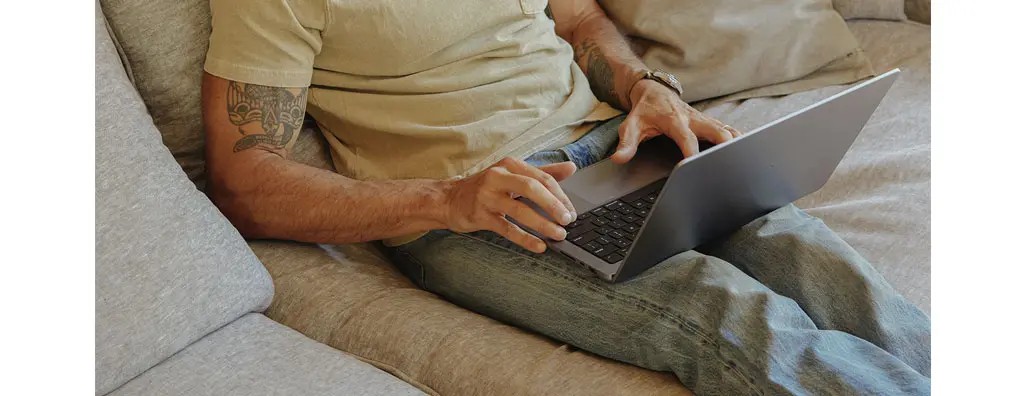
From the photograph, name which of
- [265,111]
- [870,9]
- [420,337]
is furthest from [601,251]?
[870,9]

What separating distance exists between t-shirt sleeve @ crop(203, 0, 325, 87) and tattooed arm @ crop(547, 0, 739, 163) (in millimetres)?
452

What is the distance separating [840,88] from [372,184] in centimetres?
93

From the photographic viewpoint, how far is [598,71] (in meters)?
1.70

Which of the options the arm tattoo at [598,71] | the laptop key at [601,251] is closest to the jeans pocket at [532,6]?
the arm tattoo at [598,71]

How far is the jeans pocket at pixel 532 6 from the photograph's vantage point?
153 cm

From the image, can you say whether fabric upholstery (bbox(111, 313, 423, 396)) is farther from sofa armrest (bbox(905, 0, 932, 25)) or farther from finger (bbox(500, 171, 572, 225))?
sofa armrest (bbox(905, 0, 932, 25))

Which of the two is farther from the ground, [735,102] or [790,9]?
[790,9]

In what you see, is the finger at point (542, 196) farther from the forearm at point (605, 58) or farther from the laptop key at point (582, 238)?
the forearm at point (605, 58)

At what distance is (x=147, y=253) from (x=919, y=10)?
1549 mm

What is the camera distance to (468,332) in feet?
3.97

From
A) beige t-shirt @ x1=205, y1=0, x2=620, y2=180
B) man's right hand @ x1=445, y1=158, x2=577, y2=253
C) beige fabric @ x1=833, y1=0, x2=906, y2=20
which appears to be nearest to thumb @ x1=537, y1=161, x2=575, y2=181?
man's right hand @ x1=445, y1=158, x2=577, y2=253

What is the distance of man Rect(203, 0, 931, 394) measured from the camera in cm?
108
